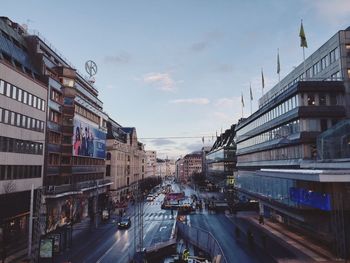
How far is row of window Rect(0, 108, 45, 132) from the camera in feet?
141

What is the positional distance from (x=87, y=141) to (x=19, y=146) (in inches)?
1079

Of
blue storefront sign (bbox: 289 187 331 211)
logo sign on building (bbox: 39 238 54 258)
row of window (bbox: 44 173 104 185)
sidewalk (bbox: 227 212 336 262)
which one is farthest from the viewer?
row of window (bbox: 44 173 104 185)

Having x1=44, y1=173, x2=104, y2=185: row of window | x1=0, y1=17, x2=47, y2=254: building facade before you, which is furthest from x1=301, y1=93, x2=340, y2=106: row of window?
x1=44, y1=173, x2=104, y2=185: row of window

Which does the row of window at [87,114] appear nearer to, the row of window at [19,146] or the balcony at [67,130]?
the balcony at [67,130]

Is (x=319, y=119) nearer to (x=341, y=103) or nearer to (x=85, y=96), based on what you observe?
(x=341, y=103)

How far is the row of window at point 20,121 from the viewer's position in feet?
141

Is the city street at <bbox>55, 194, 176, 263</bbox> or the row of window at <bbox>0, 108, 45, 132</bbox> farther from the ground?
the row of window at <bbox>0, 108, 45, 132</bbox>

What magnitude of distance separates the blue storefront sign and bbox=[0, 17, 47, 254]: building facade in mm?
33428

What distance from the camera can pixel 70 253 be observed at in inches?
1620

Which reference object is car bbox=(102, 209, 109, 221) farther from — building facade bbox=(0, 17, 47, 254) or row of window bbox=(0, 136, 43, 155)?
row of window bbox=(0, 136, 43, 155)

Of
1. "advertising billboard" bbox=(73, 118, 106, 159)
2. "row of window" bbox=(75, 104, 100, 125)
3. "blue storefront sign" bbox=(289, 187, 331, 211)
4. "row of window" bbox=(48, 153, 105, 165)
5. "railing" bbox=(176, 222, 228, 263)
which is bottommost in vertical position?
"railing" bbox=(176, 222, 228, 263)

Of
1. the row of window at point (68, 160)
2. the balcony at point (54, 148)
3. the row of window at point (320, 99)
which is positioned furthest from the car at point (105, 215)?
the row of window at point (320, 99)

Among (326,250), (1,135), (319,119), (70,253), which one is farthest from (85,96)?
(326,250)

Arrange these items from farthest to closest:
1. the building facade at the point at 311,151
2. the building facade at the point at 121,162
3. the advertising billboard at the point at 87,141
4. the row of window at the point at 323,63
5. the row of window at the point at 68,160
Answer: the building facade at the point at 121,162, the advertising billboard at the point at 87,141, the row of window at the point at 68,160, the row of window at the point at 323,63, the building facade at the point at 311,151
